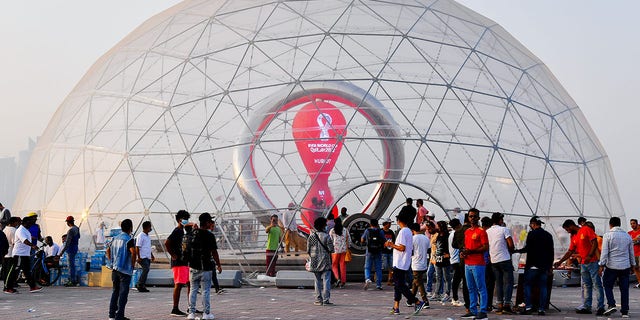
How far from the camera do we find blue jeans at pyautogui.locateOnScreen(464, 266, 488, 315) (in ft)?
39.6

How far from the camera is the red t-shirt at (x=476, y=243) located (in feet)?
40.1

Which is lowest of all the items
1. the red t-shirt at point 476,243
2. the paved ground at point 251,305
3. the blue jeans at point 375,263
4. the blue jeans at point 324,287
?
the paved ground at point 251,305

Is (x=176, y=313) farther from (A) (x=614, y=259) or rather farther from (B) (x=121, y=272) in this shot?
(A) (x=614, y=259)

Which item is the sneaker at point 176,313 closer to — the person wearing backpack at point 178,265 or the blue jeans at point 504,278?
the person wearing backpack at point 178,265

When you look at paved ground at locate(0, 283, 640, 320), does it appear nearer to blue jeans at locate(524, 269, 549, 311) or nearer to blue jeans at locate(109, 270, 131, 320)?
blue jeans at locate(524, 269, 549, 311)

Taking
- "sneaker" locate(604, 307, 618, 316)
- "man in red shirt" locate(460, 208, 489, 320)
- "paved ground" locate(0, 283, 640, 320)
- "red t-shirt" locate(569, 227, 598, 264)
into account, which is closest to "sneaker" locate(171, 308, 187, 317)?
"paved ground" locate(0, 283, 640, 320)

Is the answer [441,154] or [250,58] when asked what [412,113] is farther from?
[250,58]

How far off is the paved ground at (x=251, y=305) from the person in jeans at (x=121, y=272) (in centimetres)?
99

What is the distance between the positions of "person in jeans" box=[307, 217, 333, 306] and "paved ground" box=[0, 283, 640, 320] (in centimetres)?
29

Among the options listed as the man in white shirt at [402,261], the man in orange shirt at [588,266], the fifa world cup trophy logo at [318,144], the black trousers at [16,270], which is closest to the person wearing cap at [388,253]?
the fifa world cup trophy logo at [318,144]

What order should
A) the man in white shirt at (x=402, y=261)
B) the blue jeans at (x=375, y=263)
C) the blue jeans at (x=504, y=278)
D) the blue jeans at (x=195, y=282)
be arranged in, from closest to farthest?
the blue jeans at (x=195, y=282), the man in white shirt at (x=402, y=261), the blue jeans at (x=504, y=278), the blue jeans at (x=375, y=263)

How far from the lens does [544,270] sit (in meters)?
13.4

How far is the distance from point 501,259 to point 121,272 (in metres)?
6.59

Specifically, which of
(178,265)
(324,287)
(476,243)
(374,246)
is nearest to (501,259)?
(476,243)
